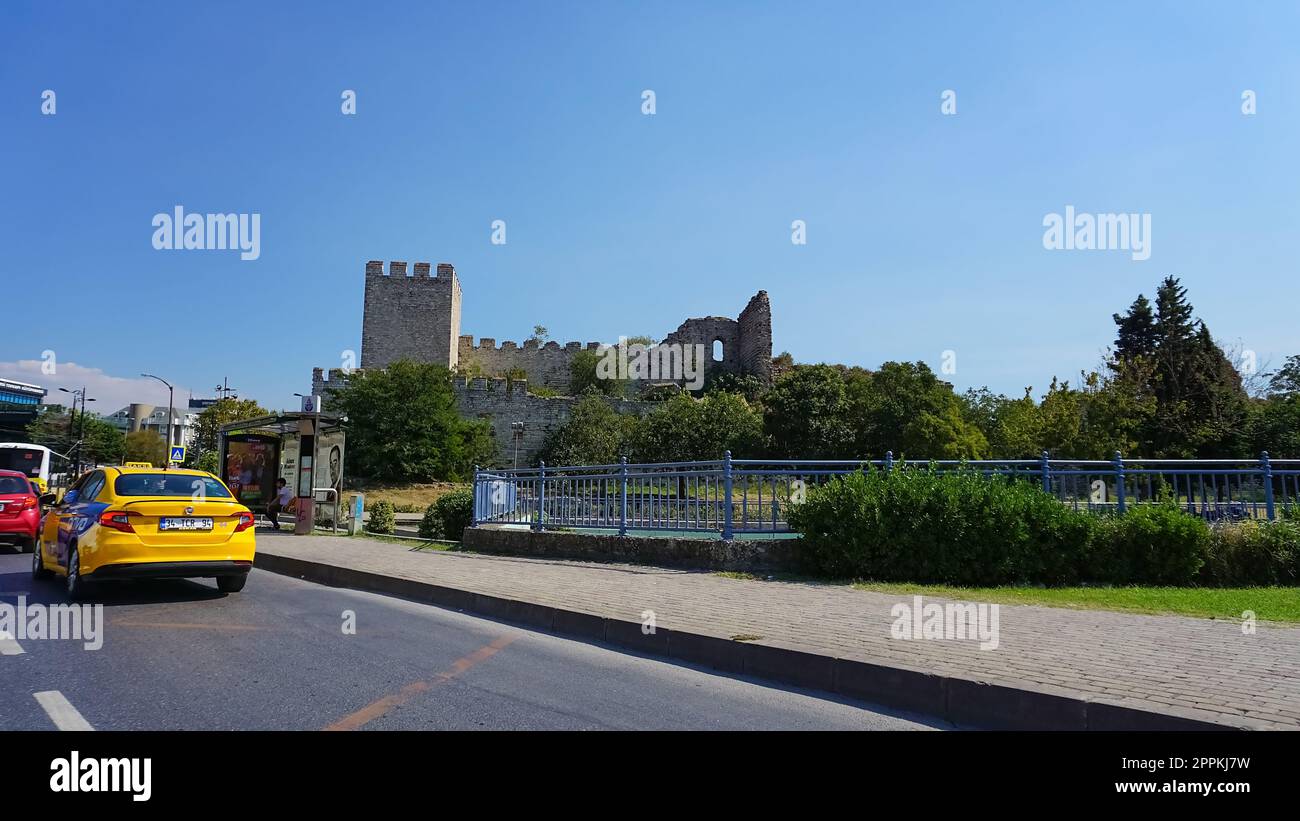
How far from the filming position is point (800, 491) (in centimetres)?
1071

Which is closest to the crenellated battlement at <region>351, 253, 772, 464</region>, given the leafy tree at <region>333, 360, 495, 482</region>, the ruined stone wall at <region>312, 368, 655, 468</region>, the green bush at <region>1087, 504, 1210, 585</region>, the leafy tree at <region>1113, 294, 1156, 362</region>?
the ruined stone wall at <region>312, 368, 655, 468</region>

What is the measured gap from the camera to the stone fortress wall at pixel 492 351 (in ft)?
161

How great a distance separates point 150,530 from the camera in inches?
336

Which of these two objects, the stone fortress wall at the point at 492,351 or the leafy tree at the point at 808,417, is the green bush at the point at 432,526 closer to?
the leafy tree at the point at 808,417

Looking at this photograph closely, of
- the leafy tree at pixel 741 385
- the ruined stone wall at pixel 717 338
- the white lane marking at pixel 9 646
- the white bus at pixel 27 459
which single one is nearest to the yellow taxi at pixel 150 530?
the white lane marking at pixel 9 646

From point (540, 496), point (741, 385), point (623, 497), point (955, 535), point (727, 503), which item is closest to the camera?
point (955, 535)

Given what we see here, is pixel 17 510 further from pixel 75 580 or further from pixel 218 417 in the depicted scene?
pixel 218 417

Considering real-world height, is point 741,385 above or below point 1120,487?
above

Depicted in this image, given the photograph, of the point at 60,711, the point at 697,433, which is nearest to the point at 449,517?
the point at 60,711

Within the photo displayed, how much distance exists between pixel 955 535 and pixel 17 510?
17068 millimetres

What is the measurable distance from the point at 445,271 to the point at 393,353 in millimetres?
6882

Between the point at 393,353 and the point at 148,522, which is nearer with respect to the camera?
the point at 148,522
